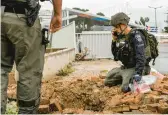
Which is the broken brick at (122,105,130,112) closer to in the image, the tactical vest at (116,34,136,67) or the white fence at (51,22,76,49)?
the tactical vest at (116,34,136,67)

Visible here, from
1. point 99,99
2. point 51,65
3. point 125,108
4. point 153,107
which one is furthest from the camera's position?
point 51,65

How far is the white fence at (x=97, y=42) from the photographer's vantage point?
18.0 m

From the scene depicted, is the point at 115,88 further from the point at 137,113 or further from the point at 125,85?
the point at 137,113

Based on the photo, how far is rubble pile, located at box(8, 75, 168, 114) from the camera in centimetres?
539

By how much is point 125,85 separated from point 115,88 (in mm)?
363

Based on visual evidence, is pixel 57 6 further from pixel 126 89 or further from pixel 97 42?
pixel 97 42

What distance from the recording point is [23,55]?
11.5 ft

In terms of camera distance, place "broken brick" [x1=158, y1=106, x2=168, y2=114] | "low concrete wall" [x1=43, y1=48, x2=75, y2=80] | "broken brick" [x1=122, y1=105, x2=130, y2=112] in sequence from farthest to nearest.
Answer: "low concrete wall" [x1=43, y1=48, x2=75, y2=80] < "broken brick" [x1=122, y1=105, x2=130, y2=112] < "broken brick" [x1=158, y1=106, x2=168, y2=114]

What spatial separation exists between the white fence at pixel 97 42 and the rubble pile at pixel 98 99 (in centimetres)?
1028

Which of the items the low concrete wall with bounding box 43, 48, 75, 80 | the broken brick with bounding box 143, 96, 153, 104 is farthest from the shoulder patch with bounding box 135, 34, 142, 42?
the low concrete wall with bounding box 43, 48, 75, 80

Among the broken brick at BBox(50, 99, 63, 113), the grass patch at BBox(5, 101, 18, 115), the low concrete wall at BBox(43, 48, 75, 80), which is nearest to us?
the grass patch at BBox(5, 101, 18, 115)

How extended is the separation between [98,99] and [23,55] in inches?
117

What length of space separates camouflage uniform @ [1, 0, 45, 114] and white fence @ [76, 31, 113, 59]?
14.3 meters

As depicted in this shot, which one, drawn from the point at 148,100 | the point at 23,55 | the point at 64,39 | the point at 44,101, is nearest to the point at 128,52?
the point at 148,100
